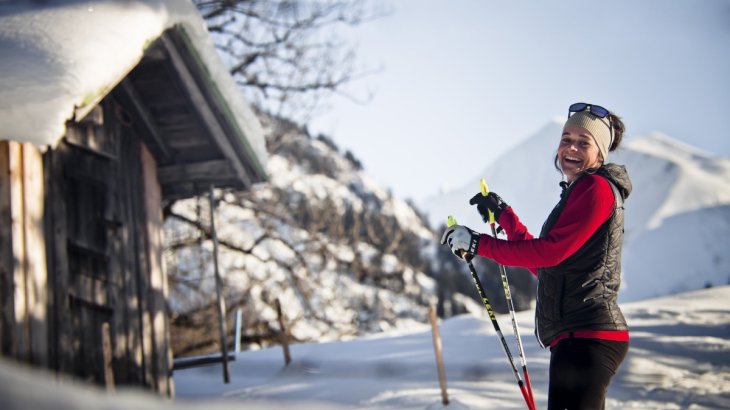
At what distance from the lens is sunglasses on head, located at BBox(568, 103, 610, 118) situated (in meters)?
3.08

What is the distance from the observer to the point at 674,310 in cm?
885

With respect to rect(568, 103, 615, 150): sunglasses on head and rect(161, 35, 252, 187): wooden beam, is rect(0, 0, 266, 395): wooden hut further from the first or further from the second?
rect(568, 103, 615, 150): sunglasses on head

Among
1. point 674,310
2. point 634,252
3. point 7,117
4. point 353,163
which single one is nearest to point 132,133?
point 7,117

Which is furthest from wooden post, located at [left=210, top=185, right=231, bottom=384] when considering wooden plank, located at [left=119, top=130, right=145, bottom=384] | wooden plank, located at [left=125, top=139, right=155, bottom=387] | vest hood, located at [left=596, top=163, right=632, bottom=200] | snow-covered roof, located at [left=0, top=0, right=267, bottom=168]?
vest hood, located at [left=596, top=163, right=632, bottom=200]

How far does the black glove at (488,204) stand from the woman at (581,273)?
77 cm

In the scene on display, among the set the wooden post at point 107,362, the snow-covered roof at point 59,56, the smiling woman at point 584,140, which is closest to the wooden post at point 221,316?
the wooden post at point 107,362

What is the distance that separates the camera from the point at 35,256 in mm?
4289

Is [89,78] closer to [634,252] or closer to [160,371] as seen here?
[160,371]

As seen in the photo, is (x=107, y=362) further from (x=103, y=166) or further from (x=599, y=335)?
(x=599, y=335)

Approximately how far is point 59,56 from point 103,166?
212 cm

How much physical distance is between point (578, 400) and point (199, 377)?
6.86m

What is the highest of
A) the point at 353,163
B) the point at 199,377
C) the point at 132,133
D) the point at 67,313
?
the point at 353,163

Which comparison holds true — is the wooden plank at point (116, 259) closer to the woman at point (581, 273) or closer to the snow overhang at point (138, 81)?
the snow overhang at point (138, 81)

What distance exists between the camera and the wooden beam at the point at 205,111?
227 inches
